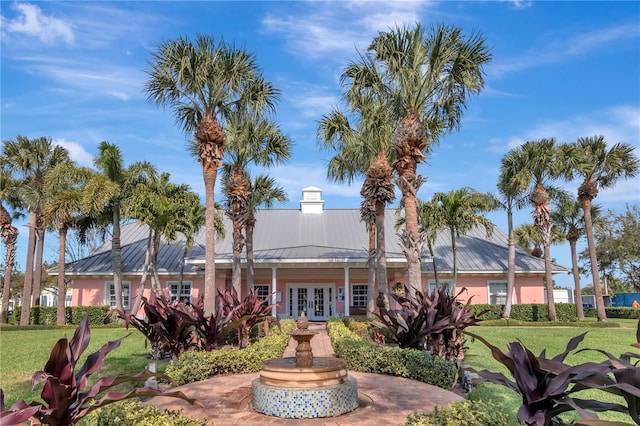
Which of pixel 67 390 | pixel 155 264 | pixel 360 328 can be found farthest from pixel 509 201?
pixel 67 390

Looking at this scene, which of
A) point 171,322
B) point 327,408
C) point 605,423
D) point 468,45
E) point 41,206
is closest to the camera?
point 605,423

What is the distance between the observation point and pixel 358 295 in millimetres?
24844

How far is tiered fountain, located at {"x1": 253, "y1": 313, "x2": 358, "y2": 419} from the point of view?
554 centimetres

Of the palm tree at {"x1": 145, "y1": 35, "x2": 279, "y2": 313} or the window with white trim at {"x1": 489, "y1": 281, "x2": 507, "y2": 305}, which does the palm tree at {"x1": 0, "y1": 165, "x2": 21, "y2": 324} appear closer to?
the palm tree at {"x1": 145, "y1": 35, "x2": 279, "y2": 313}

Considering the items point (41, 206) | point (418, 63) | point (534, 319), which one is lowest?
point (534, 319)

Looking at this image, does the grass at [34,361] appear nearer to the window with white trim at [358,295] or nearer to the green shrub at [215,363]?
the green shrub at [215,363]

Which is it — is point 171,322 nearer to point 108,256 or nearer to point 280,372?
point 280,372

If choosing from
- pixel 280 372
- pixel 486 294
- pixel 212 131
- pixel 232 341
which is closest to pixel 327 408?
pixel 280 372

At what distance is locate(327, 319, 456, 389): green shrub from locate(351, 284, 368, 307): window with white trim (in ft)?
50.9

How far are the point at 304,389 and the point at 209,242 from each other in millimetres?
7136

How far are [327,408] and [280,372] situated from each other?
762 mm

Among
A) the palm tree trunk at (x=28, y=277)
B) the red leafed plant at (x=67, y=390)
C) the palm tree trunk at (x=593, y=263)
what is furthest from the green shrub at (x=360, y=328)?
the palm tree trunk at (x=28, y=277)

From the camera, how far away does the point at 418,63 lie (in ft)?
38.8

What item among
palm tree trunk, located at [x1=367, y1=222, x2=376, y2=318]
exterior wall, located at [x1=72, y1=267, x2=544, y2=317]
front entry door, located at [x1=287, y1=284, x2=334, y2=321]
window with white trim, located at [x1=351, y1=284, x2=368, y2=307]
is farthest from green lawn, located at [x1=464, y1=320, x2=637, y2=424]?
front entry door, located at [x1=287, y1=284, x2=334, y2=321]
